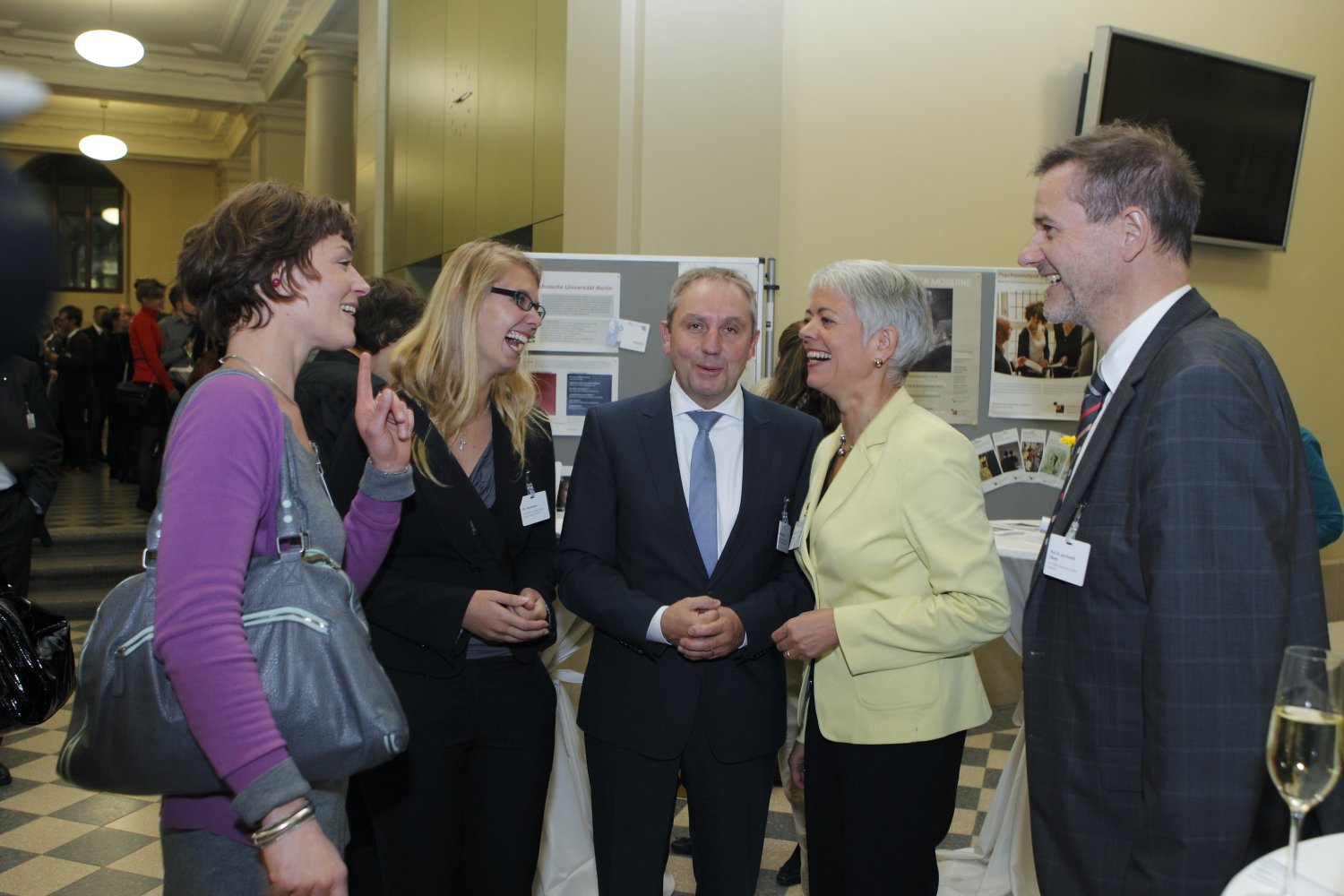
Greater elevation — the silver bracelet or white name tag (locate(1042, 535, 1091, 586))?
white name tag (locate(1042, 535, 1091, 586))

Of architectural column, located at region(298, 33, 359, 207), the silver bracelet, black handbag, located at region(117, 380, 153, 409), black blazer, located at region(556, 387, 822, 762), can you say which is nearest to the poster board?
black blazer, located at region(556, 387, 822, 762)

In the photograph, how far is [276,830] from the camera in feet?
3.85

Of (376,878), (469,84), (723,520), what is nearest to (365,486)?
(723,520)

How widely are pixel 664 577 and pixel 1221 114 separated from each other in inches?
202

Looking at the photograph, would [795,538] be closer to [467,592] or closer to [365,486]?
[467,592]

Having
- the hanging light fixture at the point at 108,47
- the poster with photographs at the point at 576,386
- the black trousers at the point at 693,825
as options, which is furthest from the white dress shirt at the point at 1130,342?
the hanging light fixture at the point at 108,47

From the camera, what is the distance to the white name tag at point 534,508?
222cm

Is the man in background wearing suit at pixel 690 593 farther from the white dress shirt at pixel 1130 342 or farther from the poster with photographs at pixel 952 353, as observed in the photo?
the poster with photographs at pixel 952 353

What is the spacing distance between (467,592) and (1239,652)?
134 cm

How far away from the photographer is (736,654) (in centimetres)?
209

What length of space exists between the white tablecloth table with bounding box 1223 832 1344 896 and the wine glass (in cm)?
1

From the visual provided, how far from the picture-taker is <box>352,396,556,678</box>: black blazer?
79.7 inches

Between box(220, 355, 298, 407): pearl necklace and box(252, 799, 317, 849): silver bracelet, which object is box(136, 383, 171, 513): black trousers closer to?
box(220, 355, 298, 407): pearl necklace

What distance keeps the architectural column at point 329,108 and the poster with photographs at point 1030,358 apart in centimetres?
814
